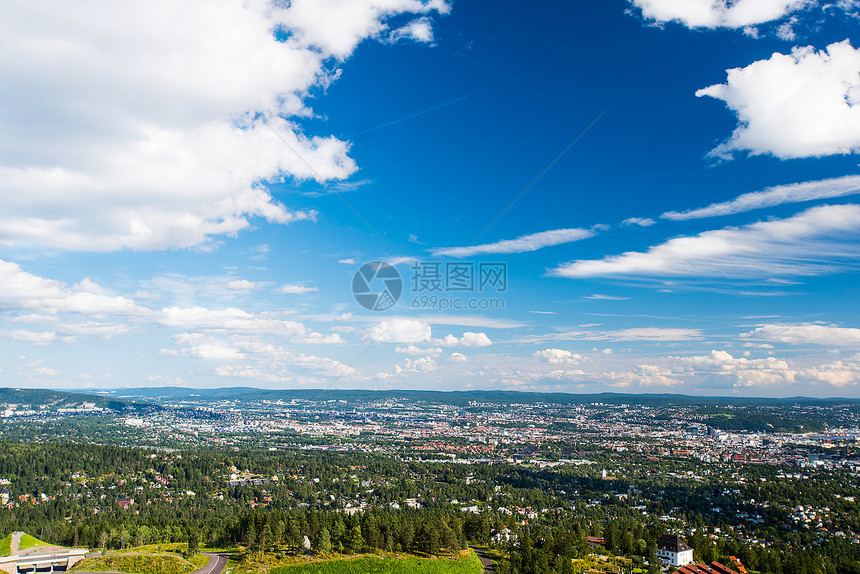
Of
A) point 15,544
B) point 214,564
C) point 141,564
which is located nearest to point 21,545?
point 15,544

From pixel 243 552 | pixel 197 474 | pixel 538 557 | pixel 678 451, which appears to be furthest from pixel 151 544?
pixel 678 451

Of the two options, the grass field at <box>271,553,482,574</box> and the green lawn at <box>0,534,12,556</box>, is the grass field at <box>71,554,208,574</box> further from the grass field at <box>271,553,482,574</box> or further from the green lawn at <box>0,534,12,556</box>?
the green lawn at <box>0,534,12,556</box>

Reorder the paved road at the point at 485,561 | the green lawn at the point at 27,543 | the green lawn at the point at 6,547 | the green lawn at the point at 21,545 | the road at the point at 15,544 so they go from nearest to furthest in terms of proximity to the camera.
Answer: the paved road at the point at 485,561 → the road at the point at 15,544 → the green lawn at the point at 6,547 → the green lawn at the point at 21,545 → the green lawn at the point at 27,543

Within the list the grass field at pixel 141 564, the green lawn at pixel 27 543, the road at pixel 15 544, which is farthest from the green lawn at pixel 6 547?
the grass field at pixel 141 564

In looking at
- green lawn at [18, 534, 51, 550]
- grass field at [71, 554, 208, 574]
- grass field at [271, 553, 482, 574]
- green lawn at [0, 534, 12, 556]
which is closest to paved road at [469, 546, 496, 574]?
grass field at [271, 553, 482, 574]

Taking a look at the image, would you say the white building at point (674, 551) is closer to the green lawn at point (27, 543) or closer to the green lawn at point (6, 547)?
the green lawn at point (27, 543)

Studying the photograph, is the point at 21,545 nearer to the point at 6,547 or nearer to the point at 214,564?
the point at 6,547
